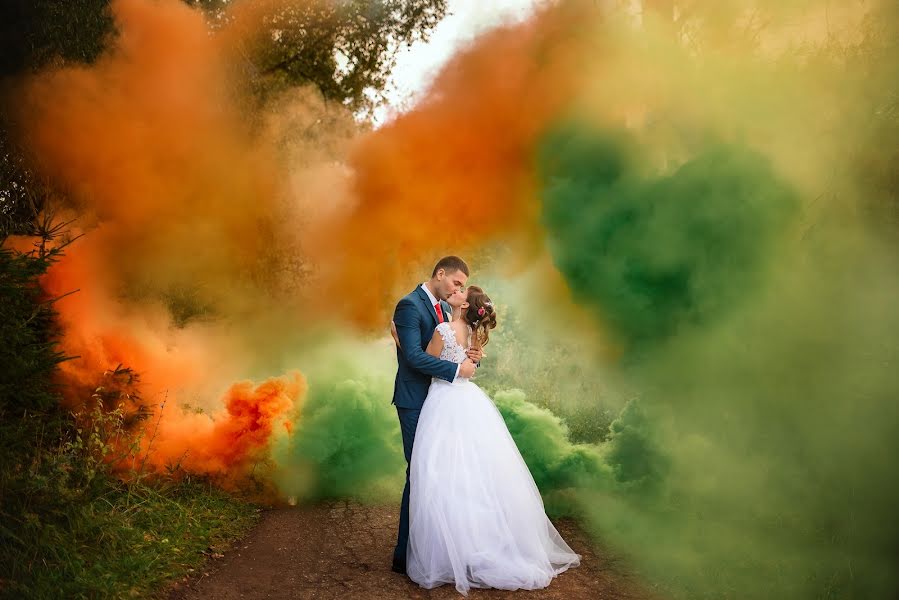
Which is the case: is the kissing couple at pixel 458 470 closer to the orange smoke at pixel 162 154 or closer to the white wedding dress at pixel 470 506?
the white wedding dress at pixel 470 506

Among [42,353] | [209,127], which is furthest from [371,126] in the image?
[42,353]

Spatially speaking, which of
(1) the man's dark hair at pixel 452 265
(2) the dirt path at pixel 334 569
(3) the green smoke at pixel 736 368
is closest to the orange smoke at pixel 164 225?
(2) the dirt path at pixel 334 569

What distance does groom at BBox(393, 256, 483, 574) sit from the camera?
5789 mm

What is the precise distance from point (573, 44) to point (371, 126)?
329 centimetres

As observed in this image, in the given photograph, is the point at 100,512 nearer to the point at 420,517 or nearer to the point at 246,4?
the point at 420,517

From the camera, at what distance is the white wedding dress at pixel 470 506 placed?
5355 mm

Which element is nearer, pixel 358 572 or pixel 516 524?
pixel 516 524

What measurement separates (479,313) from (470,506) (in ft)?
5.14

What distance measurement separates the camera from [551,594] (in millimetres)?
5375

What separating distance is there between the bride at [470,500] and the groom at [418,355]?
12cm

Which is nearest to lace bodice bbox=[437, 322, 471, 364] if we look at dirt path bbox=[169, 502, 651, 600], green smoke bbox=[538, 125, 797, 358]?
dirt path bbox=[169, 502, 651, 600]

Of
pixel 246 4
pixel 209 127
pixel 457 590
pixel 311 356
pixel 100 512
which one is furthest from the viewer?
pixel 246 4

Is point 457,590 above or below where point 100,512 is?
below

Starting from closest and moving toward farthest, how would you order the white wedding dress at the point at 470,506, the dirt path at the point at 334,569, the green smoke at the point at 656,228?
the white wedding dress at the point at 470,506
the dirt path at the point at 334,569
the green smoke at the point at 656,228
